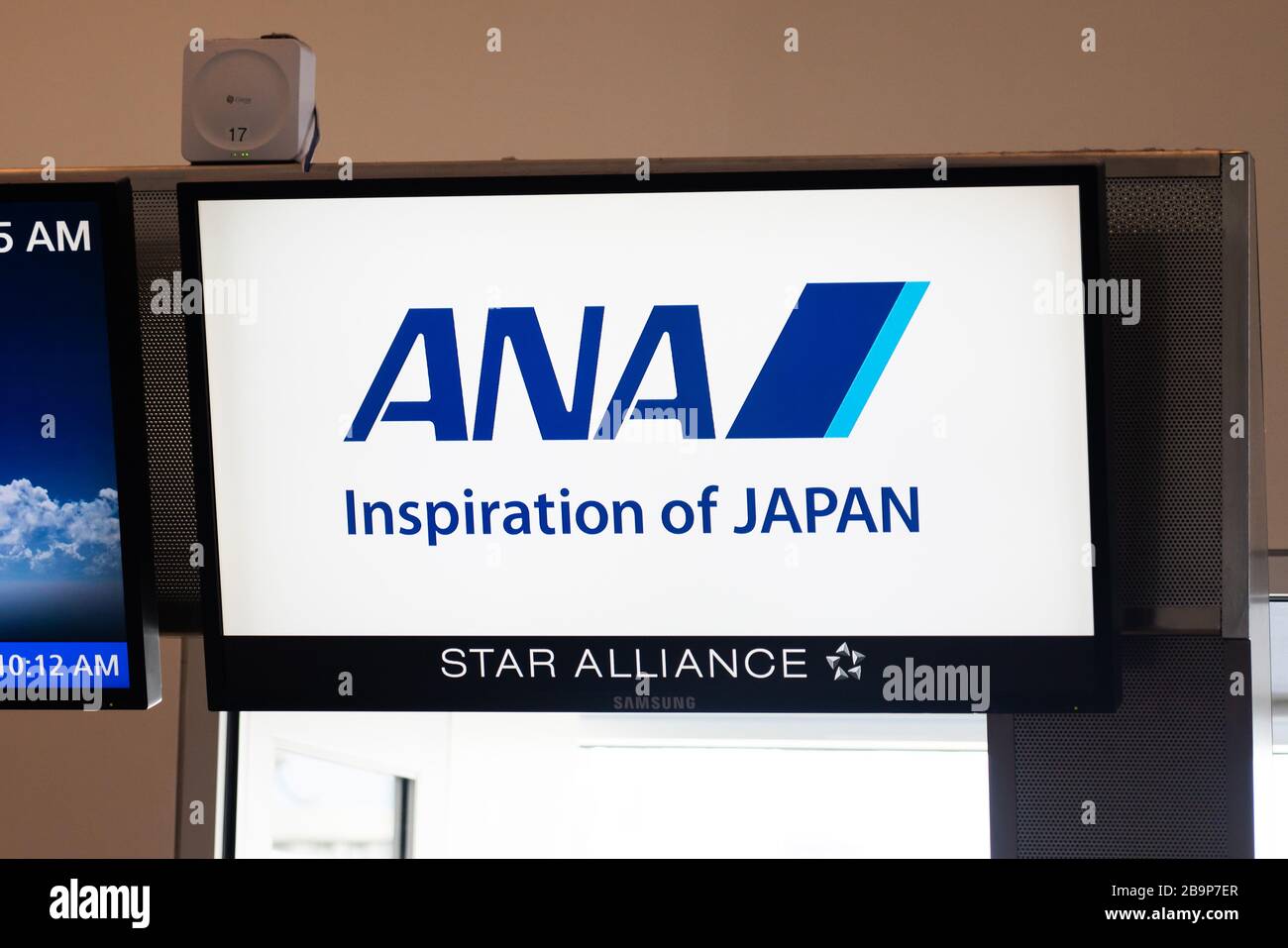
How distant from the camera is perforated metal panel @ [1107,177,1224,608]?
4.69 ft

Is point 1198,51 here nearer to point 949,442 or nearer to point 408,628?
point 949,442

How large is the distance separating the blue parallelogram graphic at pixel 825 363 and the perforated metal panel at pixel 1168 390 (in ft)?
1.02

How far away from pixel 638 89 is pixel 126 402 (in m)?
1.69

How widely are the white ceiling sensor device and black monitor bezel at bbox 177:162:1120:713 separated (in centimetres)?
16

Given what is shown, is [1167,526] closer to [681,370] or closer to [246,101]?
[681,370]

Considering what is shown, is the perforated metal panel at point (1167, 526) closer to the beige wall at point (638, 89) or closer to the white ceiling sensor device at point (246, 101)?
the white ceiling sensor device at point (246, 101)

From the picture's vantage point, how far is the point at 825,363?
4.48 ft

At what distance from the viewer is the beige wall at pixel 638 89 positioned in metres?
2.61

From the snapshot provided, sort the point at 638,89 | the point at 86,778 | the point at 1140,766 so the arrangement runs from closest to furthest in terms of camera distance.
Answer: the point at 1140,766 < the point at 86,778 < the point at 638,89

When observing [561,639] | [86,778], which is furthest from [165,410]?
[86,778]

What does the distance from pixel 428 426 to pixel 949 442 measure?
596 mm

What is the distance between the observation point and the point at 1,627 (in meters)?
1.42

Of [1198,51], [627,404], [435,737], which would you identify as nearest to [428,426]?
[627,404]

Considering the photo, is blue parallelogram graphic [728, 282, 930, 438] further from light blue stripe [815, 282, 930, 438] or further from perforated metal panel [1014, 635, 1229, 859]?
perforated metal panel [1014, 635, 1229, 859]
